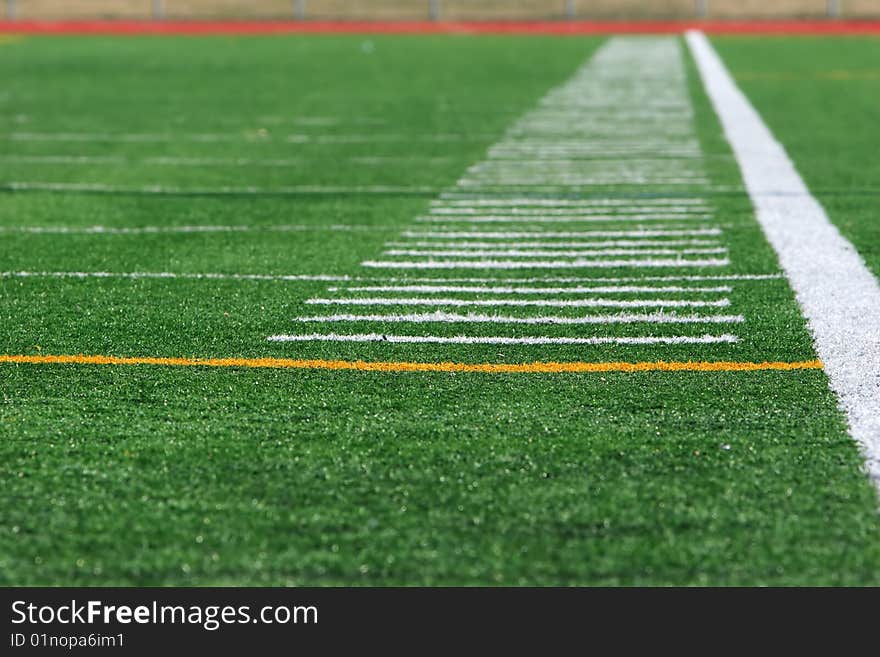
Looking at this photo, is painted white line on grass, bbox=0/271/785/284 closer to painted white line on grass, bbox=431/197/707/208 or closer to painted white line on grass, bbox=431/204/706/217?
painted white line on grass, bbox=431/204/706/217

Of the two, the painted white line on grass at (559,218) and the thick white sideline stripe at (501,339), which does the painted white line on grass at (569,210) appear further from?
the thick white sideline stripe at (501,339)

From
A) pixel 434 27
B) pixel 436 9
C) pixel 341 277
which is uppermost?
pixel 436 9

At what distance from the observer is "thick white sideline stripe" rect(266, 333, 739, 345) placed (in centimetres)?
535

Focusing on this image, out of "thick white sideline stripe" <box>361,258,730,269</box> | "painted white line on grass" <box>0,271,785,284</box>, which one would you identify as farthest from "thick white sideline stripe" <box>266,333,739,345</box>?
"thick white sideline stripe" <box>361,258,730,269</box>

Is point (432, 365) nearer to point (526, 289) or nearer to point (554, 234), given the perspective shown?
point (526, 289)

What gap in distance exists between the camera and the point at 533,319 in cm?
573

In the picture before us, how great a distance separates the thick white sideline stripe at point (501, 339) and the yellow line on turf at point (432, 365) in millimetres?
296

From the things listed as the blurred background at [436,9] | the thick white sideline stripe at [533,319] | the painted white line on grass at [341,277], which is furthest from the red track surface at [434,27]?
the thick white sideline stripe at [533,319]

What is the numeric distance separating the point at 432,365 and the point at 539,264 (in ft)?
6.48

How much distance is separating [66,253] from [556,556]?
458 cm

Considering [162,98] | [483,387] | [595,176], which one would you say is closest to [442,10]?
[162,98]

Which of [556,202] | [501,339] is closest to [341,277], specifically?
[501,339]

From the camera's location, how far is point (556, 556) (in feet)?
11.2

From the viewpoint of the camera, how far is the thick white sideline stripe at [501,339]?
535 cm
